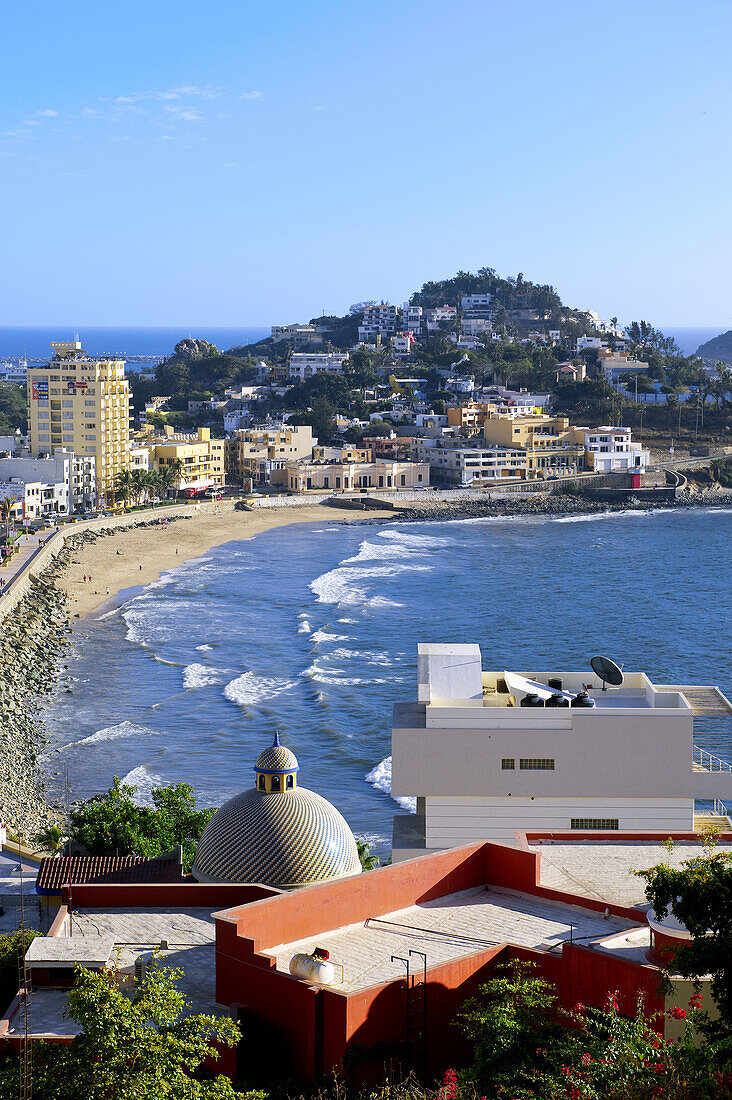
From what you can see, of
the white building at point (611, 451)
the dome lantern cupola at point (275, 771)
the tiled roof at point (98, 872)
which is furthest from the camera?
the white building at point (611, 451)

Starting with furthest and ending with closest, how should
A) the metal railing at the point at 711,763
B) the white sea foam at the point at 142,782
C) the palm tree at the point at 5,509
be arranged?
the palm tree at the point at 5,509
the white sea foam at the point at 142,782
the metal railing at the point at 711,763

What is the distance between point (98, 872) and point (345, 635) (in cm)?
2995

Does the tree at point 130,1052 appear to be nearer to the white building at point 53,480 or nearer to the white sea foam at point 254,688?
the white sea foam at point 254,688

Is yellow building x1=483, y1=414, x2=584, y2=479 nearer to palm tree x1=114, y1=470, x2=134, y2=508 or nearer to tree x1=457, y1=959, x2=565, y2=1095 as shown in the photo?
palm tree x1=114, y1=470, x2=134, y2=508

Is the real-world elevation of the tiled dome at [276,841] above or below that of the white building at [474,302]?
below

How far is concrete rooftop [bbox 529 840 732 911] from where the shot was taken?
12.9 m

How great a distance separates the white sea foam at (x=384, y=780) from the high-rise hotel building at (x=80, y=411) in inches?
1759

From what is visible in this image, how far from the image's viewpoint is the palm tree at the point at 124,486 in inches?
2840

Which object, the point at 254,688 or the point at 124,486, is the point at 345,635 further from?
the point at 124,486

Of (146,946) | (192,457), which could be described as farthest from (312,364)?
(146,946)

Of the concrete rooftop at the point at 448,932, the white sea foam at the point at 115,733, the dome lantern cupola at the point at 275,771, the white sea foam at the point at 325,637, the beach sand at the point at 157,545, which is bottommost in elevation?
the white sea foam at the point at 115,733

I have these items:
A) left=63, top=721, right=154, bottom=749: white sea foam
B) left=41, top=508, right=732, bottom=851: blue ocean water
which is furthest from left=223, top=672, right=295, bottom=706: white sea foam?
left=63, top=721, right=154, bottom=749: white sea foam

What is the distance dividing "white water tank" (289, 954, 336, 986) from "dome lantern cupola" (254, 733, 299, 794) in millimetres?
4627

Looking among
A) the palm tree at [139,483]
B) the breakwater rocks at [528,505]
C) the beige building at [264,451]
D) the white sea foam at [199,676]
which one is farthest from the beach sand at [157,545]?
the white sea foam at [199,676]
